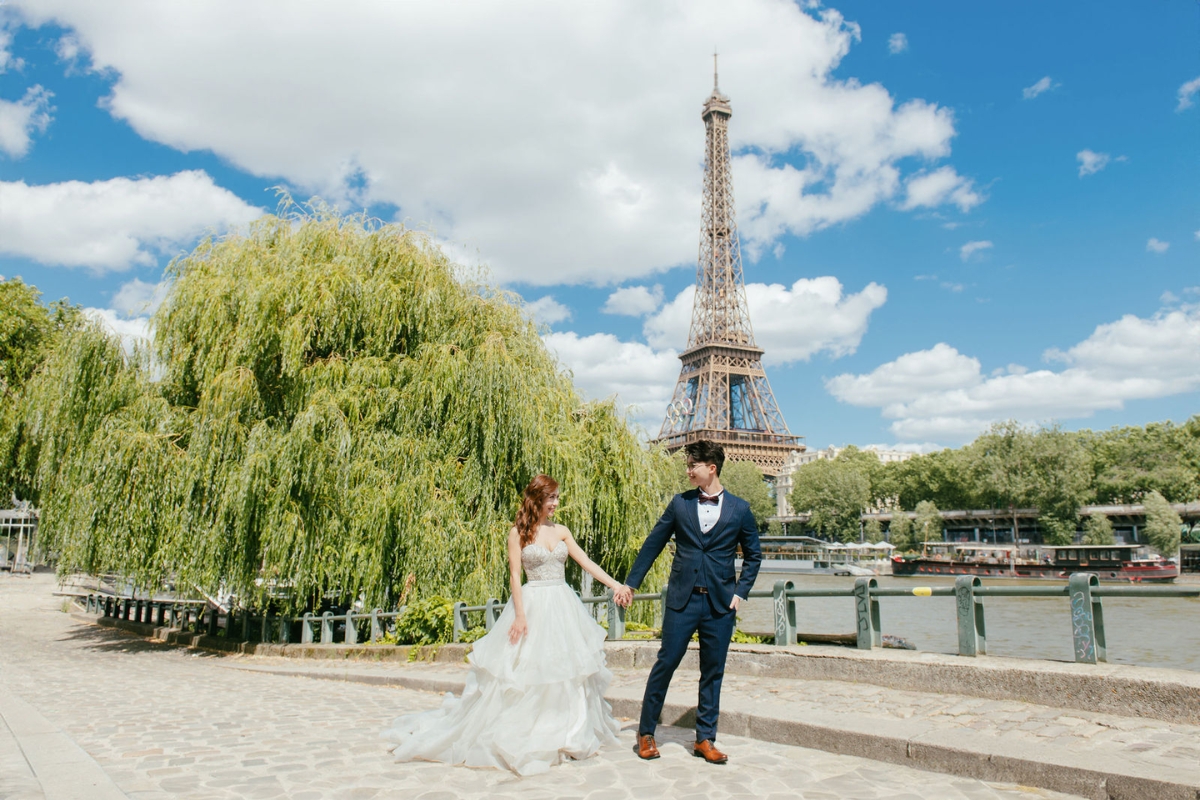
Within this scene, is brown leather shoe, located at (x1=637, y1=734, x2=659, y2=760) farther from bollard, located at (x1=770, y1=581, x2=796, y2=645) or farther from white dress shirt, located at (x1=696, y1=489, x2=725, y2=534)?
bollard, located at (x1=770, y1=581, x2=796, y2=645)

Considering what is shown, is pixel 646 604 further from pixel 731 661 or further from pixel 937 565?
pixel 937 565

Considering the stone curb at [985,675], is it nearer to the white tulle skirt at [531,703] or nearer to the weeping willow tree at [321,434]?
the white tulle skirt at [531,703]

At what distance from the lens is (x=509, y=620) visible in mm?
5457

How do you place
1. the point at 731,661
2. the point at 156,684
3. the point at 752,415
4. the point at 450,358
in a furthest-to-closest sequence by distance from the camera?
1. the point at 752,415
2. the point at 450,358
3. the point at 156,684
4. the point at 731,661

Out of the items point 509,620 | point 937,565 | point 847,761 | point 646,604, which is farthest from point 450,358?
point 937,565

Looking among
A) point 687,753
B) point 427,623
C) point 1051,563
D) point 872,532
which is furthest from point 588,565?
point 872,532

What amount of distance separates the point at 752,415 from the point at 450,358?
242 feet

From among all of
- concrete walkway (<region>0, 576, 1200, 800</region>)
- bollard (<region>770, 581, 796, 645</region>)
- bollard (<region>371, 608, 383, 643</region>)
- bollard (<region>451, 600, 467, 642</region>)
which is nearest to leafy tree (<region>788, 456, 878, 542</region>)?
bollard (<region>371, 608, 383, 643</region>)

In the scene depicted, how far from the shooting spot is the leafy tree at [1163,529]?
56031 mm

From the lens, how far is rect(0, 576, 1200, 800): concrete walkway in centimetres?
426

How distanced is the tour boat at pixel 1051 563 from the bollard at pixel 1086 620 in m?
36.5

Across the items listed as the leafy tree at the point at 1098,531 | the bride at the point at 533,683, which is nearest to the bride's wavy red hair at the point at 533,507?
the bride at the point at 533,683

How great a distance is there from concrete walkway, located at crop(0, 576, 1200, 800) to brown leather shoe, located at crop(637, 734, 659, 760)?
53 millimetres

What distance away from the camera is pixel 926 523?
248 feet
